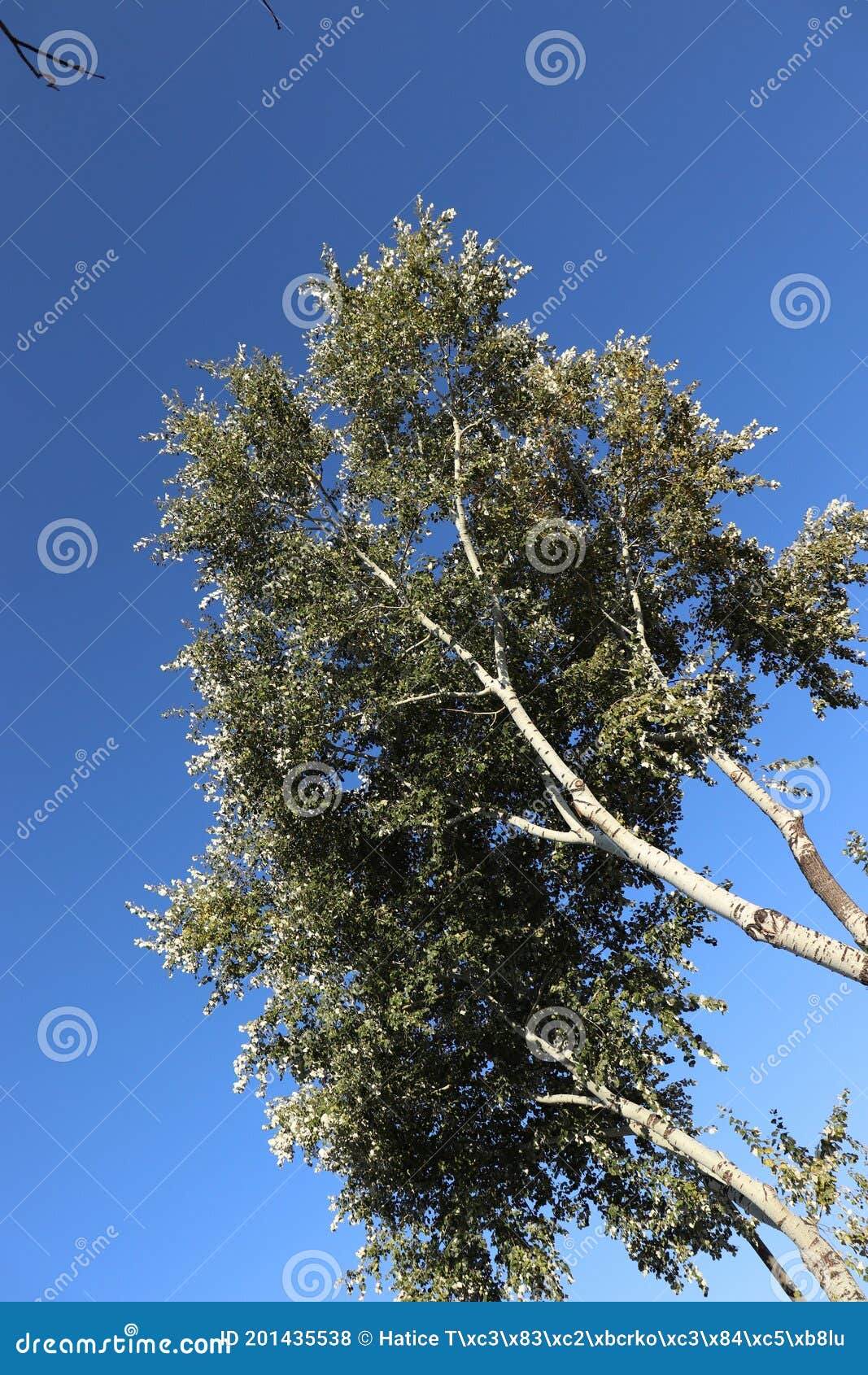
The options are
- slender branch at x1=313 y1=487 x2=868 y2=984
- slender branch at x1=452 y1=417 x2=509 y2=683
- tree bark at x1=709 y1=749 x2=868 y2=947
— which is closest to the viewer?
slender branch at x1=313 y1=487 x2=868 y2=984

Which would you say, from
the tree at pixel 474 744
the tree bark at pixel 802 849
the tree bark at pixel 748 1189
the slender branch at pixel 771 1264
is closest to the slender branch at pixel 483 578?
the tree at pixel 474 744

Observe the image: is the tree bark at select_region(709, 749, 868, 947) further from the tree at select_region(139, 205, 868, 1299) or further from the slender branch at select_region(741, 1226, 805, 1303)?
the slender branch at select_region(741, 1226, 805, 1303)

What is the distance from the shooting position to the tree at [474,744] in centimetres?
1611

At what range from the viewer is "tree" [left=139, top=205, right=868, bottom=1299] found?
52.9 ft

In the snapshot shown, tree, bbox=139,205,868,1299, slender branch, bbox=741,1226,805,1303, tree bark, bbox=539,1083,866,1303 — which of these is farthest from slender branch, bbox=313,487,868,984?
slender branch, bbox=741,1226,805,1303

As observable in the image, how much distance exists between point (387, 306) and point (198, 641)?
9.46 m

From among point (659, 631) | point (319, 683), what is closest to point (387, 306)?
point (319, 683)

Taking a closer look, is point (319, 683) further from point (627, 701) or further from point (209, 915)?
point (627, 701)

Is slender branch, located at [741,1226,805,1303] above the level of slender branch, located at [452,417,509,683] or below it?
below

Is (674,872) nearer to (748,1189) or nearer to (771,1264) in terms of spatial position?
(748,1189)

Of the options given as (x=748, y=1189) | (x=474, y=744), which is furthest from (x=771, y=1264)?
(x=474, y=744)

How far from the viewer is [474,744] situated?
61.1 feet

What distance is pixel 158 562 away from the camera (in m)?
20.1

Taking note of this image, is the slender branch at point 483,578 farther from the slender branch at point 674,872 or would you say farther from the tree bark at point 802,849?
the tree bark at point 802,849
